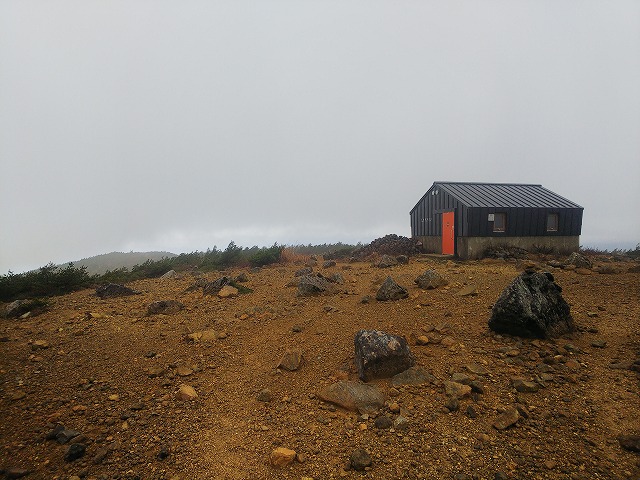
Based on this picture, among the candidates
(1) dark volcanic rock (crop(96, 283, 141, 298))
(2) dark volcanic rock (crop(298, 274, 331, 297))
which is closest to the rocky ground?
(2) dark volcanic rock (crop(298, 274, 331, 297))

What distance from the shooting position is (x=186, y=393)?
4.53 m

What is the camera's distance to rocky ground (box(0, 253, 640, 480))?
10.7 ft

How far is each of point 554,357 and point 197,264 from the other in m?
17.4

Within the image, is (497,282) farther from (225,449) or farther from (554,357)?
(225,449)

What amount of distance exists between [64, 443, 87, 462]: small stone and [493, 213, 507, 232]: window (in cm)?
2129

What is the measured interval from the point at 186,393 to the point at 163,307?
4040mm

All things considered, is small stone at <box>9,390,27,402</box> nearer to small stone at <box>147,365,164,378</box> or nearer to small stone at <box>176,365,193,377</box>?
small stone at <box>147,365,164,378</box>

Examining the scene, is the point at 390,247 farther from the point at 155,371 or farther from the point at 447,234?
the point at 155,371

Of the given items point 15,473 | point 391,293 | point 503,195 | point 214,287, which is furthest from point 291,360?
point 503,195

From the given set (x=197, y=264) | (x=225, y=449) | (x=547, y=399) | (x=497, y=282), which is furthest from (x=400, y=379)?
(x=197, y=264)

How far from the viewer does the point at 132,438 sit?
3682mm

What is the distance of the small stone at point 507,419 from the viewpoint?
141 inches

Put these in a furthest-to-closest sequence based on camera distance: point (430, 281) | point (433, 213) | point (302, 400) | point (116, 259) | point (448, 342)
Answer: point (116, 259) < point (433, 213) < point (430, 281) < point (448, 342) < point (302, 400)

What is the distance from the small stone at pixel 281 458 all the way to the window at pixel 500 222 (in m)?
19.9
